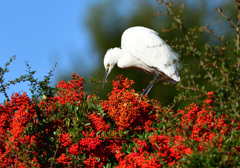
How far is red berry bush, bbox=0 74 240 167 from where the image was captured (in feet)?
9.84

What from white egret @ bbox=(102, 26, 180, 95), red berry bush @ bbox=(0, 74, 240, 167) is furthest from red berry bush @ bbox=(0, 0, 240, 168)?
white egret @ bbox=(102, 26, 180, 95)

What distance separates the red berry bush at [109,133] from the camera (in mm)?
2998

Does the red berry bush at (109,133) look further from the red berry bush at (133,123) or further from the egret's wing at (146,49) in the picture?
the egret's wing at (146,49)

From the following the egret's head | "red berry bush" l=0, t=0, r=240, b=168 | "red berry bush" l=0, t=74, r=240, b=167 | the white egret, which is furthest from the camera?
the egret's head

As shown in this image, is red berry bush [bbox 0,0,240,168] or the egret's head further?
the egret's head

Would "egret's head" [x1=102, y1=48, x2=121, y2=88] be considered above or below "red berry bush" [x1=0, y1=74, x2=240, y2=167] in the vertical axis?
above

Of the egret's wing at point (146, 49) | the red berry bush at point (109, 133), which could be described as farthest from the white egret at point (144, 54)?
the red berry bush at point (109, 133)

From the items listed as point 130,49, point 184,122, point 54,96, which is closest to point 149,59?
point 130,49

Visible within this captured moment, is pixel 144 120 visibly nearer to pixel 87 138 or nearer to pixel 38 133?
pixel 87 138

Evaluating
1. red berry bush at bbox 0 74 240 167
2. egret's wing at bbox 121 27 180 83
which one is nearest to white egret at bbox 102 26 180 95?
egret's wing at bbox 121 27 180 83

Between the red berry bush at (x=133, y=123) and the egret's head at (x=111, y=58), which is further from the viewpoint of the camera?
the egret's head at (x=111, y=58)

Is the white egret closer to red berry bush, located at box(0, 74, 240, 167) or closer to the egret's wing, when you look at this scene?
the egret's wing

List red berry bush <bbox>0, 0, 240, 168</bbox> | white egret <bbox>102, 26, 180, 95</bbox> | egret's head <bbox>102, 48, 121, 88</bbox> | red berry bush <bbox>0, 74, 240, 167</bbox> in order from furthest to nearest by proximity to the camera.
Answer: egret's head <bbox>102, 48, 121, 88</bbox> < white egret <bbox>102, 26, 180, 95</bbox> < red berry bush <bbox>0, 74, 240, 167</bbox> < red berry bush <bbox>0, 0, 240, 168</bbox>

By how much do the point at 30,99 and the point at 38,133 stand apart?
39cm
